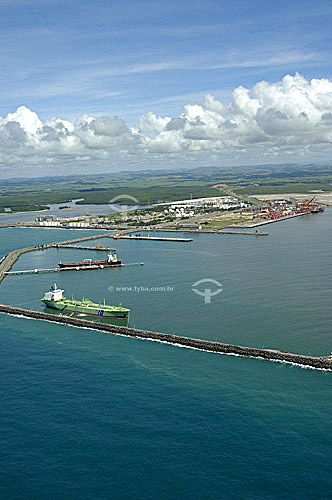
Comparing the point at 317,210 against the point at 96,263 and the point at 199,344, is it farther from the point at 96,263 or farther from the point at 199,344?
the point at 199,344

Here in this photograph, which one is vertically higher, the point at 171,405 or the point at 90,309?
the point at 90,309

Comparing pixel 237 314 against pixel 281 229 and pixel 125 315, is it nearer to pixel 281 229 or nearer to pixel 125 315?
pixel 125 315

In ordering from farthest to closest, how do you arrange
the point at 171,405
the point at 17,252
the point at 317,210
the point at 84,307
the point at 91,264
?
the point at 317,210
the point at 17,252
the point at 91,264
the point at 84,307
the point at 171,405

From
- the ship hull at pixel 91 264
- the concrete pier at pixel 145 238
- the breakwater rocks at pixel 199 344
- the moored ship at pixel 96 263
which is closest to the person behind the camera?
the breakwater rocks at pixel 199 344

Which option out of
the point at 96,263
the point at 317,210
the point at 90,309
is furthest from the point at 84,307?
the point at 317,210

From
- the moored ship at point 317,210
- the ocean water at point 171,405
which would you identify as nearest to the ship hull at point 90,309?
the ocean water at point 171,405

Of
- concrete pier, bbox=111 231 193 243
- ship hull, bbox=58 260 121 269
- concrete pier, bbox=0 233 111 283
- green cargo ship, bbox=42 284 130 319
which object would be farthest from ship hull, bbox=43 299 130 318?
concrete pier, bbox=111 231 193 243

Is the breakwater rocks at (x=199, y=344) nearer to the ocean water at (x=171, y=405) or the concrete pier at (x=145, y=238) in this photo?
the ocean water at (x=171, y=405)
